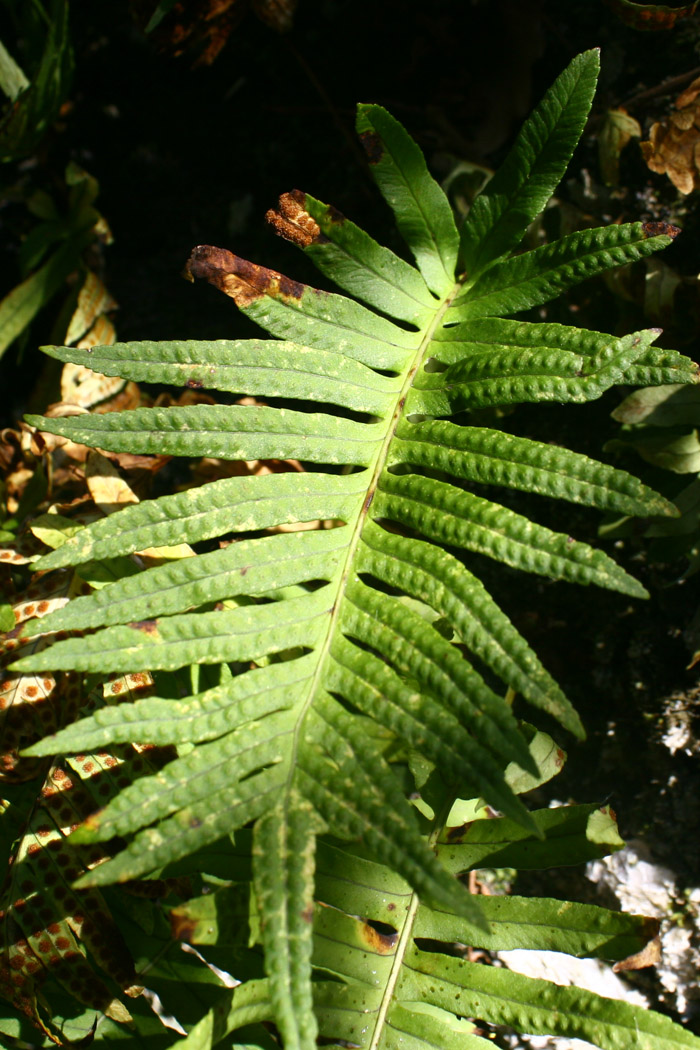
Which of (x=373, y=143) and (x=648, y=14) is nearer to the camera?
(x=373, y=143)

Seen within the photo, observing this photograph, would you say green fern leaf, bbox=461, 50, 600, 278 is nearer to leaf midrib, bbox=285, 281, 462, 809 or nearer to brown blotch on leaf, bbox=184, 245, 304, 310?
leaf midrib, bbox=285, 281, 462, 809

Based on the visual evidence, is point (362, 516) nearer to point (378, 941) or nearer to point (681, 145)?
point (378, 941)

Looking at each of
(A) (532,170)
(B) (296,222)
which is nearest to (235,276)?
(B) (296,222)

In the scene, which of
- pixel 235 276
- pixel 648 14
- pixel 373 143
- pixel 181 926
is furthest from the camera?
pixel 648 14

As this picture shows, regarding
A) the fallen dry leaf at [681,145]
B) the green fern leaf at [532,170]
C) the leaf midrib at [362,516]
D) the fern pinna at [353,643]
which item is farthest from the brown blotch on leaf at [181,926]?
the fallen dry leaf at [681,145]

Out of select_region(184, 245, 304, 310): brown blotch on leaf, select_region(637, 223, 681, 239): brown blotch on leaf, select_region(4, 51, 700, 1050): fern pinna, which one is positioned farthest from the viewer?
select_region(184, 245, 304, 310): brown blotch on leaf

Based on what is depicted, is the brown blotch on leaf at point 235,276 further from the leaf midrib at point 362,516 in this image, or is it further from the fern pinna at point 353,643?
the leaf midrib at point 362,516

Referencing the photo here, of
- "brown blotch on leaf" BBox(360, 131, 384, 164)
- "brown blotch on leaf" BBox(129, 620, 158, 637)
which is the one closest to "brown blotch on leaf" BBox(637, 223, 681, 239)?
"brown blotch on leaf" BBox(360, 131, 384, 164)
